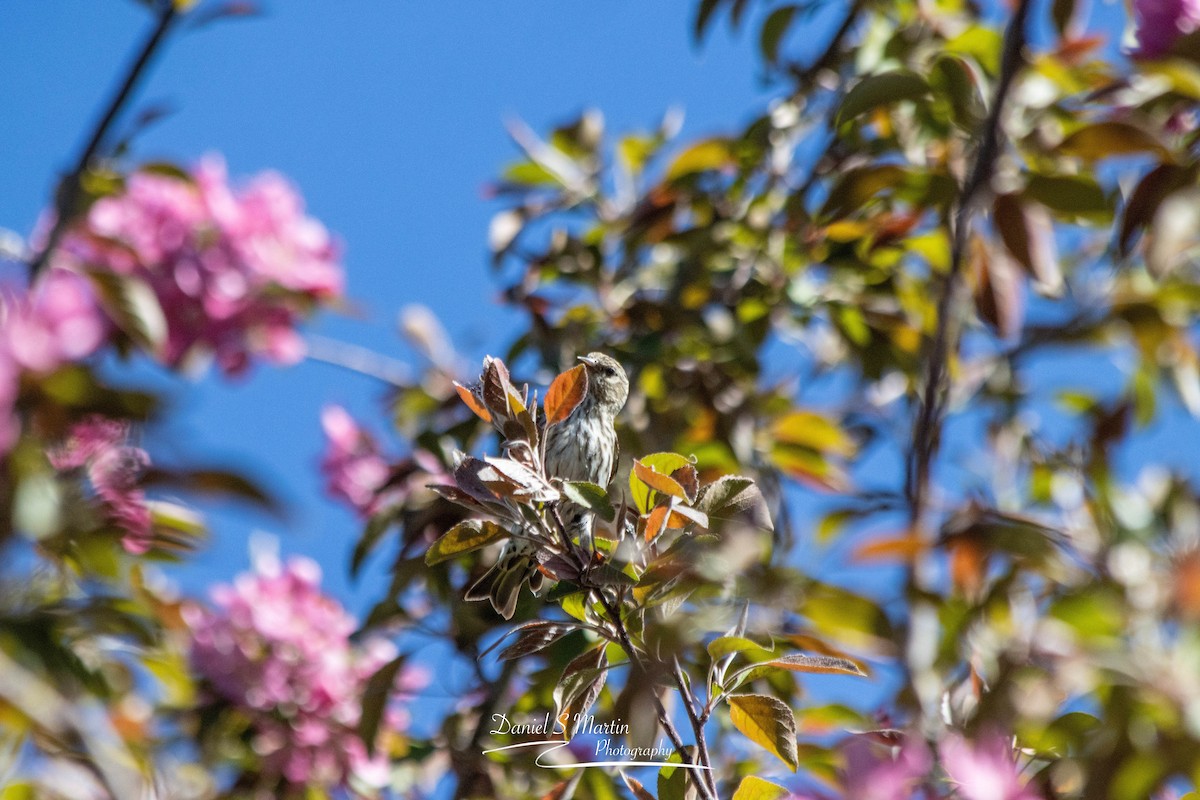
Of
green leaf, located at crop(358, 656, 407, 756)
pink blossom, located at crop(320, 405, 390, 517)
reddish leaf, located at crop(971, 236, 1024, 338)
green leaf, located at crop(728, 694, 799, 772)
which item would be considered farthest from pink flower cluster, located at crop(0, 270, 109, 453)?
pink blossom, located at crop(320, 405, 390, 517)

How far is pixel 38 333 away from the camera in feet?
3.36

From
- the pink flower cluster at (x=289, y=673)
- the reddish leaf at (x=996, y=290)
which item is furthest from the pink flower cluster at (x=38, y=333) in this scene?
the pink flower cluster at (x=289, y=673)

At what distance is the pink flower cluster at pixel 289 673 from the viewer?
10.8ft

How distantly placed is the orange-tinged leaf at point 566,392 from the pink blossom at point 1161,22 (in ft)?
4.01

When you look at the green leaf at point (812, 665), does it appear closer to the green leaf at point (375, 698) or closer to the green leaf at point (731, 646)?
the green leaf at point (731, 646)

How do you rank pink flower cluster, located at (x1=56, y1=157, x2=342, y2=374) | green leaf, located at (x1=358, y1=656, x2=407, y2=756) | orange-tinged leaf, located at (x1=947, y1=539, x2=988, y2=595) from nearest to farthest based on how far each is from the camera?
orange-tinged leaf, located at (x1=947, y1=539, x2=988, y2=595) < green leaf, located at (x1=358, y1=656, x2=407, y2=756) < pink flower cluster, located at (x1=56, y1=157, x2=342, y2=374)

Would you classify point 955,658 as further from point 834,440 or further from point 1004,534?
point 834,440

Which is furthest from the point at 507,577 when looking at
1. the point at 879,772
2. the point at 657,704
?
the point at 879,772

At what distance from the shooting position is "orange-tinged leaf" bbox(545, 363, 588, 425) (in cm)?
174

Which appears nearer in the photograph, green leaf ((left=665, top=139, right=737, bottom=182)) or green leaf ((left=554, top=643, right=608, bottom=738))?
green leaf ((left=554, top=643, right=608, bottom=738))

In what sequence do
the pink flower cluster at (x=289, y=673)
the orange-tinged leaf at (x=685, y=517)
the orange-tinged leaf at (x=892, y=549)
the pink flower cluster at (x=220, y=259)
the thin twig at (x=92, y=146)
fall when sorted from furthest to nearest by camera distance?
the pink flower cluster at (x=289, y=673) < the pink flower cluster at (x=220, y=259) < the orange-tinged leaf at (x=685, y=517) < the thin twig at (x=92, y=146) < the orange-tinged leaf at (x=892, y=549)

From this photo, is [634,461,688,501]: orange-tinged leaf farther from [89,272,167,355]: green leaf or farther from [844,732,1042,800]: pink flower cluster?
[89,272,167,355]: green leaf

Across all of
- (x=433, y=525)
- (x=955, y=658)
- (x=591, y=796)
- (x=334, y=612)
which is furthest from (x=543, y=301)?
(x=955, y=658)

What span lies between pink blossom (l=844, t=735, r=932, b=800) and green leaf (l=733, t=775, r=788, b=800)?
0.63 meters
